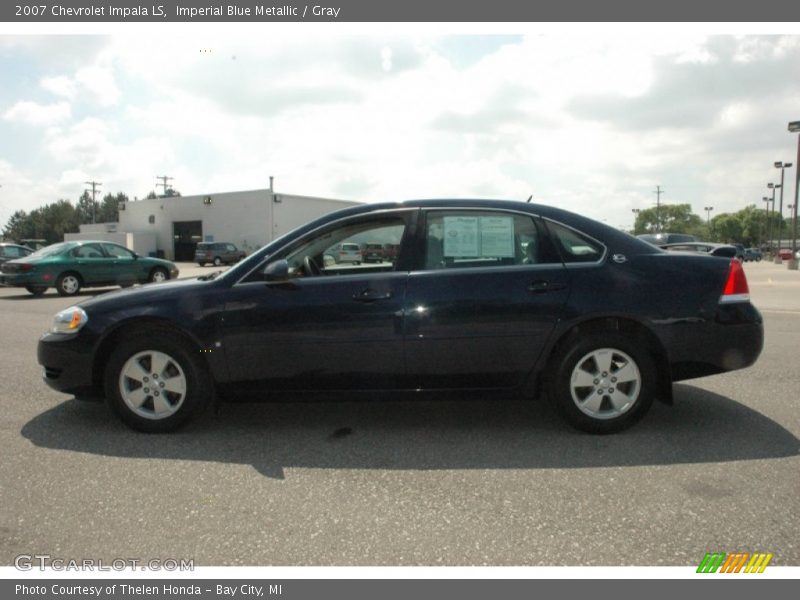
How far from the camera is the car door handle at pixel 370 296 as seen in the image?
3.89 metres

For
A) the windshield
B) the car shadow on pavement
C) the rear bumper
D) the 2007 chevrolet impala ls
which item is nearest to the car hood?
the 2007 chevrolet impala ls

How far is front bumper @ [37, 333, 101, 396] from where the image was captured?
4.04 meters

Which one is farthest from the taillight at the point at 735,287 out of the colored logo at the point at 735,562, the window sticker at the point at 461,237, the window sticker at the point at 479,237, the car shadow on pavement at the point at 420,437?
the colored logo at the point at 735,562

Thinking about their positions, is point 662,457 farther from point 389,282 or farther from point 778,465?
point 389,282

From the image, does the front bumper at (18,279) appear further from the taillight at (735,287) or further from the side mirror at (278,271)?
the taillight at (735,287)

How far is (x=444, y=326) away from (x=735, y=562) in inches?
80.3

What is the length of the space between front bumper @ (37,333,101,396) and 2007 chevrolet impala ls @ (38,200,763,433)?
0.03 feet

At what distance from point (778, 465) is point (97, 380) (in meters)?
4.47

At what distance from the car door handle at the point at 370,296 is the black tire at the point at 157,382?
1.16 m

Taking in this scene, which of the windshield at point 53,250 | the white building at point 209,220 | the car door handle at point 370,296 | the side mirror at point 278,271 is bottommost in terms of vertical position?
the car door handle at point 370,296
